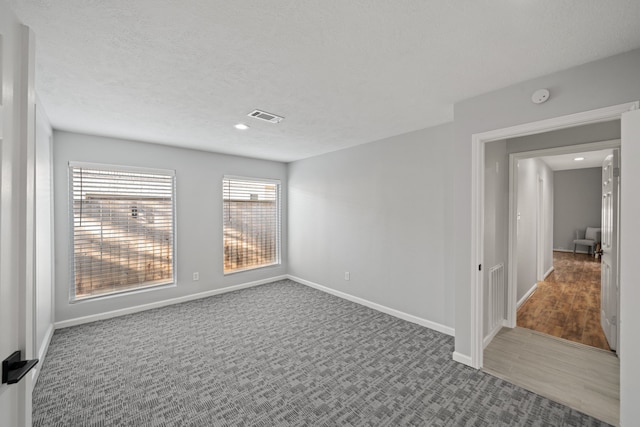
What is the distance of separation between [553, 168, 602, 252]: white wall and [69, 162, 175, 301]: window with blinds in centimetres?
1136

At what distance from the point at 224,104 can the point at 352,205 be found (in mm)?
2459

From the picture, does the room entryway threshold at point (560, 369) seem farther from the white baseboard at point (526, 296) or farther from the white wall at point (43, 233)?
the white wall at point (43, 233)

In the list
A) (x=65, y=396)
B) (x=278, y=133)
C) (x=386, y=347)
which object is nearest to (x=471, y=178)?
(x=386, y=347)

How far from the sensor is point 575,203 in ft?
28.4

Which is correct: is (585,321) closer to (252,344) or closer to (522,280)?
(522,280)

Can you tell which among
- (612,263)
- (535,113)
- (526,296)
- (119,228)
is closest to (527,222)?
(526,296)

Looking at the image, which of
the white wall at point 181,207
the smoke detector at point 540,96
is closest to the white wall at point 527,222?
the smoke detector at point 540,96

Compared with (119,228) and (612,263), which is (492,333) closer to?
(612,263)

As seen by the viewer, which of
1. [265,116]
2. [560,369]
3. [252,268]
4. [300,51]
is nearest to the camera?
[300,51]

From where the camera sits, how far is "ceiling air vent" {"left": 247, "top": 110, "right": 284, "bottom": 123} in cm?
282

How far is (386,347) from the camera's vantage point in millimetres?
2857

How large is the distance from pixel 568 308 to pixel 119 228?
258 inches

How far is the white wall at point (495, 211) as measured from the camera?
295cm

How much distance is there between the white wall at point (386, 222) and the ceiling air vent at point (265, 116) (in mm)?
1627
